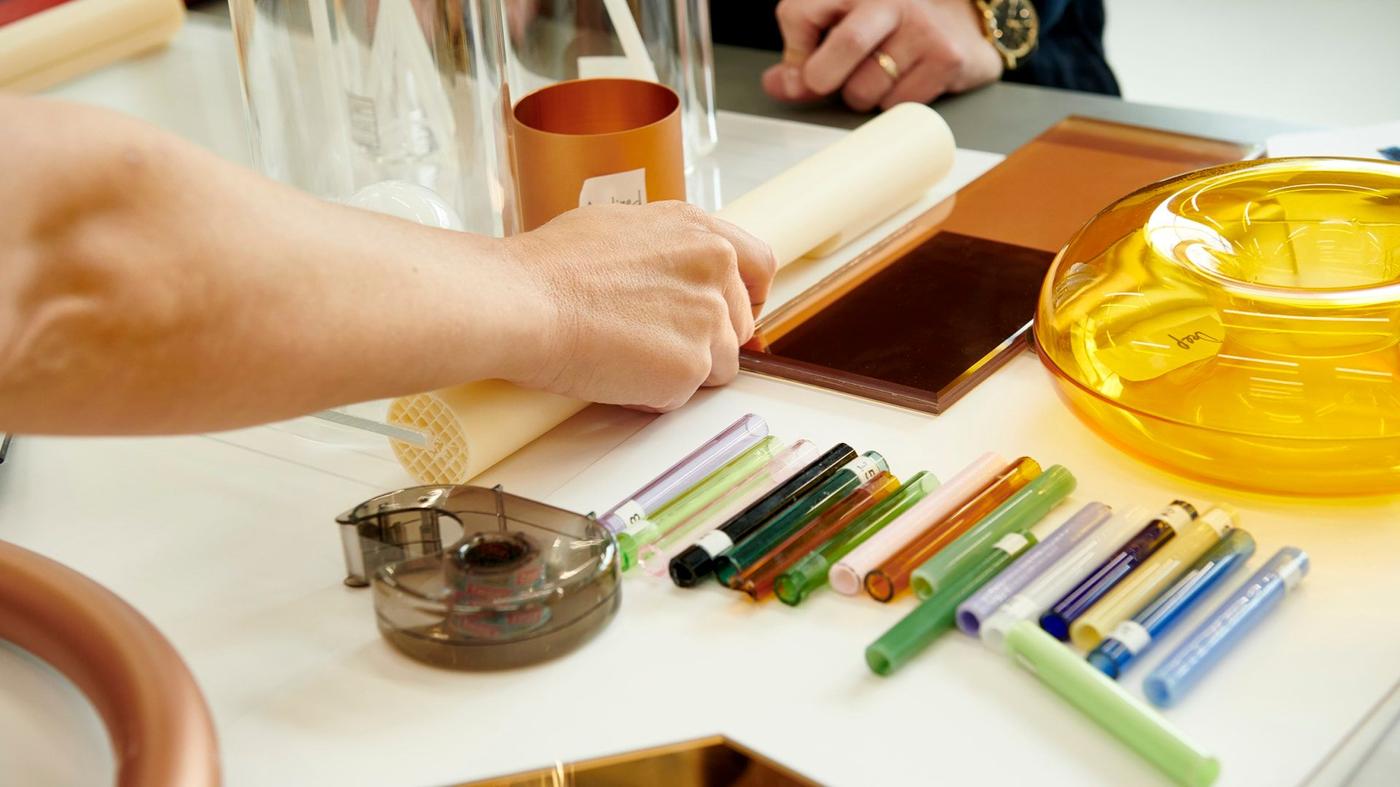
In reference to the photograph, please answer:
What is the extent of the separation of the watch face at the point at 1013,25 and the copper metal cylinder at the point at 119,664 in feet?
3.06

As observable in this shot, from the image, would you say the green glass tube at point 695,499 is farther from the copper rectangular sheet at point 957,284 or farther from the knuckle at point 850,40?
the knuckle at point 850,40

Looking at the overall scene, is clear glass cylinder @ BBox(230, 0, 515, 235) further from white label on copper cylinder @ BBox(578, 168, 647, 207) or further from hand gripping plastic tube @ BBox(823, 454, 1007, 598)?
hand gripping plastic tube @ BBox(823, 454, 1007, 598)

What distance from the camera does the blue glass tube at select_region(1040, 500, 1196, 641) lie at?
54 cm

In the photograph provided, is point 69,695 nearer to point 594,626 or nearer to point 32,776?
point 32,776

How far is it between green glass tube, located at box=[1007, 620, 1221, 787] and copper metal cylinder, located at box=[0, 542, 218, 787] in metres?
0.29

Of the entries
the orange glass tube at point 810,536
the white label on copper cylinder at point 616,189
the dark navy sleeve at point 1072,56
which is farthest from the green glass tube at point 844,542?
the dark navy sleeve at point 1072,56

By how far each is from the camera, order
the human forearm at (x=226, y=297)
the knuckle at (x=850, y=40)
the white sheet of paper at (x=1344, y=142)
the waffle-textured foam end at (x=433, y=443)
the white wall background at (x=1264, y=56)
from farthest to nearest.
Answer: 1. the white wall background at (x=1264, y=56)
2. the knuckle at (x=850, y=40)
3. the white sheet of paper at (x=1344, y=142)
4. the waffle-textured foam end at (x=433, y=443)
5. the human forearm at (x=226, y=297)

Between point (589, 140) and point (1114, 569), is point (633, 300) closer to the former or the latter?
point (589, 140)

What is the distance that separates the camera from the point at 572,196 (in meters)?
0.75

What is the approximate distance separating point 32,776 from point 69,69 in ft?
2.76

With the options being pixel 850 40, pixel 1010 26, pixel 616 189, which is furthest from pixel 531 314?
pixel 1010 26

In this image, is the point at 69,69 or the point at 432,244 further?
the point at 69,69

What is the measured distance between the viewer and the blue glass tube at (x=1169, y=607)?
1.73ft

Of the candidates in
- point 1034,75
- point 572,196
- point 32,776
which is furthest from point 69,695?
point 1034,75
